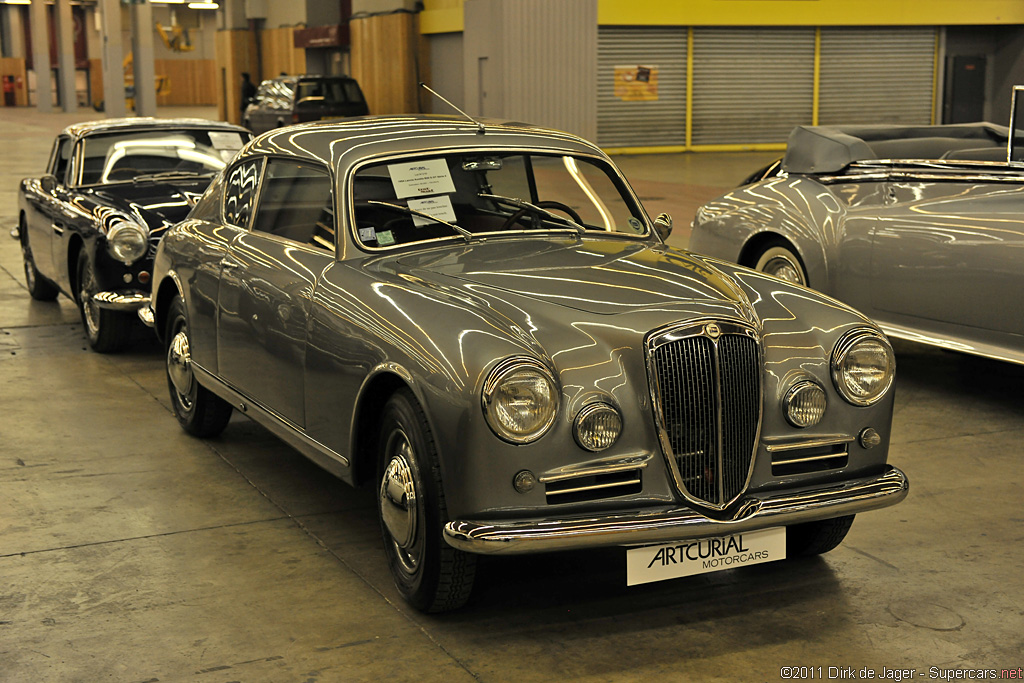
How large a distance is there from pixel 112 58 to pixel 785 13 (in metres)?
20.4

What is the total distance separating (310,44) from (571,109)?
35.1 feet

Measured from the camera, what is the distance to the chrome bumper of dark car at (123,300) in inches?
297

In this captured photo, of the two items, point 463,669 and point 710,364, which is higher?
point 710,364

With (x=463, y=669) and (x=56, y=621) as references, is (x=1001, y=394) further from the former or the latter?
(x=56, y=621)

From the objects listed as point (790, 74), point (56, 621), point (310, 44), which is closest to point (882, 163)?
point (56, 621)

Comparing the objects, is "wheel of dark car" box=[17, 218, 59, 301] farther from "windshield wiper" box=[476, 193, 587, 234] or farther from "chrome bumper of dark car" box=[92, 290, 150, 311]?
"windshield wiper" box=[476, 193, 587, 234]

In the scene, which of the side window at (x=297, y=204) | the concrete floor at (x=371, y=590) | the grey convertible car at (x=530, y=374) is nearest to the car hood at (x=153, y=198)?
the concrete floor at (x=371, y=590)

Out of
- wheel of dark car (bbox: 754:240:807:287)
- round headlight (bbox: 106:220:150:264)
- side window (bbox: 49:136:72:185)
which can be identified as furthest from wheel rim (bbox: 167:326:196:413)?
wheel of dark car (bbox: 754:240:807:287)

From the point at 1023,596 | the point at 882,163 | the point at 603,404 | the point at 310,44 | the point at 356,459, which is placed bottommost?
the point at 1023,596

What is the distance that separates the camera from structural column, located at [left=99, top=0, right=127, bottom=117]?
35656mm

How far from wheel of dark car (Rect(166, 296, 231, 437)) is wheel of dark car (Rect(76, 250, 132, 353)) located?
186cm

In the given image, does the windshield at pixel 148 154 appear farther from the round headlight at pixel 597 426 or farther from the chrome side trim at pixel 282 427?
the round headlight at pixel 597 426

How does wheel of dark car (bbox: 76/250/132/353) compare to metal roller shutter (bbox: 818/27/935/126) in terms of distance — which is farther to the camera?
metal roller shutter (bbox: 818/27/935/126)

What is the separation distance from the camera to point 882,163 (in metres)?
7.22
